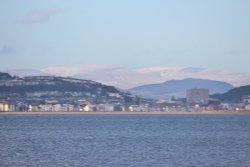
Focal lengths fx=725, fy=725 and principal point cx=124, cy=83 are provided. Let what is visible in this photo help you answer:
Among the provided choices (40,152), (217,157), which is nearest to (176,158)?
(217,157)

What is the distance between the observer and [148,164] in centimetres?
5194

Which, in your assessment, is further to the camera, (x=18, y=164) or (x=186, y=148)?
(x=186, y=148)

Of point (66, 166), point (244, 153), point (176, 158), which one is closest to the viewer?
point (66, 166)

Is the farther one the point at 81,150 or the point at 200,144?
the point at 200,144

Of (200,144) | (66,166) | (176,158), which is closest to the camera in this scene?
(66,166)

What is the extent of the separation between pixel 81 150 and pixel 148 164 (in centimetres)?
1225

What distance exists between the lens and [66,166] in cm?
5009

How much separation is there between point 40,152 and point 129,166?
12.9m

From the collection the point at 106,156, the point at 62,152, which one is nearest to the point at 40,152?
the point at 62,152

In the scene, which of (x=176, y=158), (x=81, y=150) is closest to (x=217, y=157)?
(x=176, y=158)

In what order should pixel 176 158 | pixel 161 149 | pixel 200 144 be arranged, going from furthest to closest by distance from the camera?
pixel 200 144
pixel 161 149
pixel 176 158

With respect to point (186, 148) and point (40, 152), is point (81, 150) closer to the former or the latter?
point (40, 152)

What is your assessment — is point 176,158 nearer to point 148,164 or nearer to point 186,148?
point 148,164

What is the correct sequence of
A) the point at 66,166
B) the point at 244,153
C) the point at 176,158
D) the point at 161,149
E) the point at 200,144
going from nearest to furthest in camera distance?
the point at 66,166 → the point at 176,158 → the point at 244,153 → the point at 161,149 → the point at 200,144
